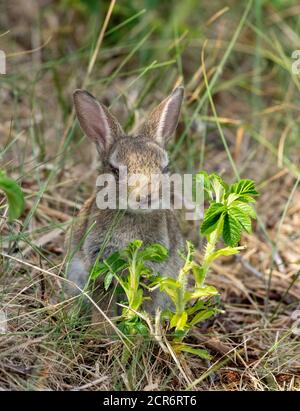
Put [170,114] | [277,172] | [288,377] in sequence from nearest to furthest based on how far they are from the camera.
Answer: [288,377] → [170,114] → [277,172]

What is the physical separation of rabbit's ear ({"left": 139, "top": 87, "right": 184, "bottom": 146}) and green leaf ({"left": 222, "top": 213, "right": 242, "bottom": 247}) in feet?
3.61

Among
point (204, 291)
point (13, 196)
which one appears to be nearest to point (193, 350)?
point (204, 291)

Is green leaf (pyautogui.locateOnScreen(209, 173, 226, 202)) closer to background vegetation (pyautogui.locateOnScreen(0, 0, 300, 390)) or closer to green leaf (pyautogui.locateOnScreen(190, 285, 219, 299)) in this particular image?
green leaf (pyautogui.locateOnScreen(190, 285, 219, 299))

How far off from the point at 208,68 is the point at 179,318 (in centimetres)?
332

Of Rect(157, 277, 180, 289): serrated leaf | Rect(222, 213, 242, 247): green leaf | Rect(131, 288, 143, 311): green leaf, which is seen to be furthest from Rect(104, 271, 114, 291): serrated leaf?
Rect(222, 213, 242, 247): green leaf

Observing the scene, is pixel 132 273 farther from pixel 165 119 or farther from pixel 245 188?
pixel 165 119

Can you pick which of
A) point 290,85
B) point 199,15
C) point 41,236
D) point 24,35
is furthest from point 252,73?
point 41,236

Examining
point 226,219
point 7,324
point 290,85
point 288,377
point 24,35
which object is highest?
point 24,35

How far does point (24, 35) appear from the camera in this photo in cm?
775

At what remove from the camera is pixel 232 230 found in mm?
3922

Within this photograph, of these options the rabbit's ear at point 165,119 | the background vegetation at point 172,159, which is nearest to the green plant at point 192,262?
the background vegetation at point 172,159

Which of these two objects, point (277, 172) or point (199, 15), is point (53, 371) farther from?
point (199, 15)

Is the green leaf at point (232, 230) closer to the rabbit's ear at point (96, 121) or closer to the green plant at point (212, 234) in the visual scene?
the green plant at point (212, 234)

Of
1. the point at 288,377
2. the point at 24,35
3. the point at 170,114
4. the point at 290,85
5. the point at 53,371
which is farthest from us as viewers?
the point at 24,35
